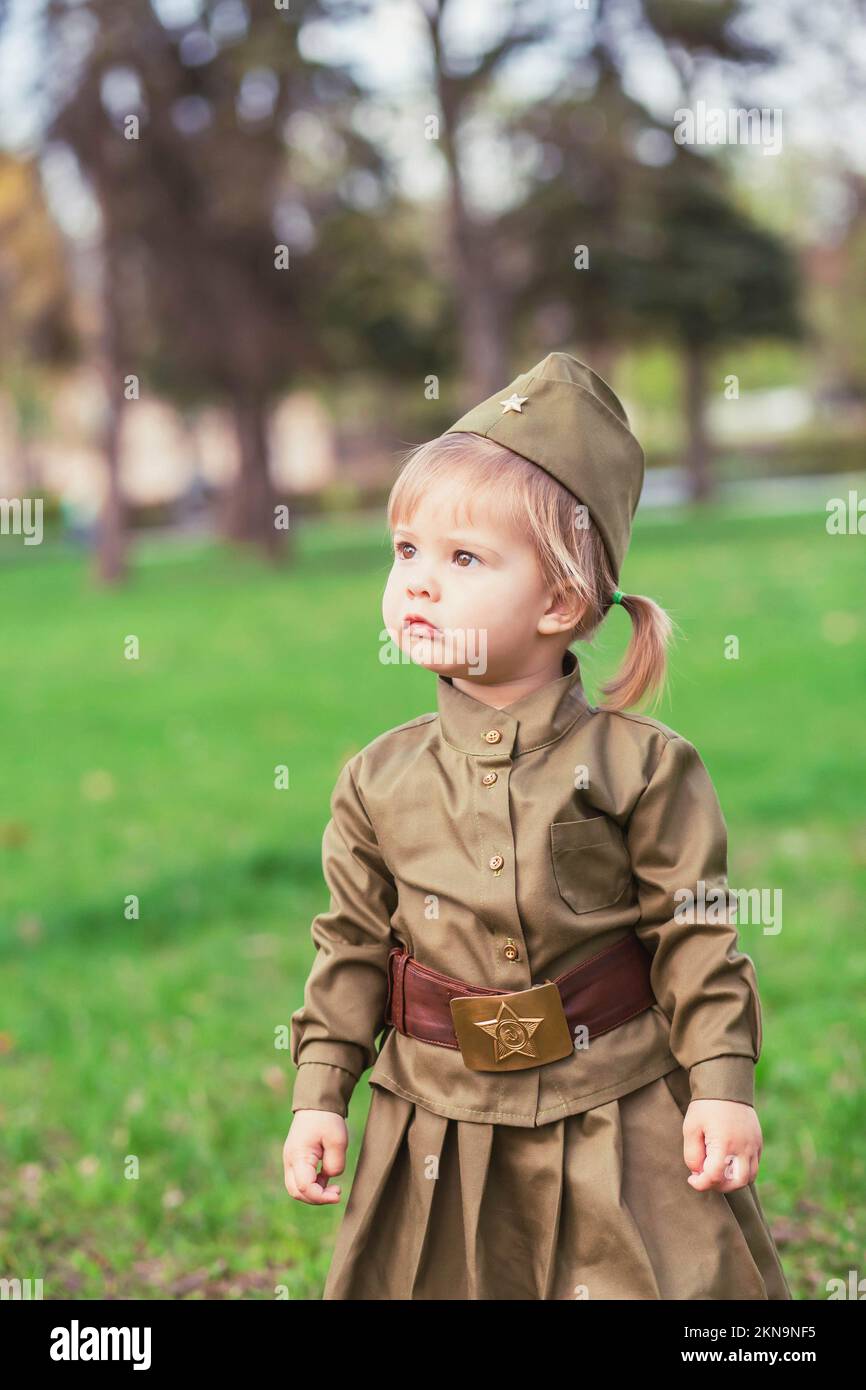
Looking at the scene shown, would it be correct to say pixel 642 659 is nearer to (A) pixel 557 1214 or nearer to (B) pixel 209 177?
(A) pixel 557 1214

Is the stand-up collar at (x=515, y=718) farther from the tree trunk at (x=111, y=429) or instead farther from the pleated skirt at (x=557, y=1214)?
the tree trunk at (x=111, y=429)

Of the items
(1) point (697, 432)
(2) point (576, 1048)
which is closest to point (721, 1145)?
(2) point (576, 1048)

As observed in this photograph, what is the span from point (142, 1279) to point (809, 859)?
3.41 m

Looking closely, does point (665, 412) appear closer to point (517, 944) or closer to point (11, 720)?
point (11, 720)

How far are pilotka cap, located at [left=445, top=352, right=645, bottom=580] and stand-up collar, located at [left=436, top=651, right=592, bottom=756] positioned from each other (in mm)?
204

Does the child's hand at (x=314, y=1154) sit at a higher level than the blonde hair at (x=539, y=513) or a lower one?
lower

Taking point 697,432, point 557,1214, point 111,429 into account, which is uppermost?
point 697,432

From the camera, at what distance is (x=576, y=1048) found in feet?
7.16

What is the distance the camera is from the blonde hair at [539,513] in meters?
2.12

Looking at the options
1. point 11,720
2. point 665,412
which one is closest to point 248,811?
point 11,720

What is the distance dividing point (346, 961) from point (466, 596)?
602 millimetres

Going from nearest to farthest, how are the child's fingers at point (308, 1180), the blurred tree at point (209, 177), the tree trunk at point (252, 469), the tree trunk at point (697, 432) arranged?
the child's fingers at point (308, 1180) < the blurred tree at point (209, 177) < the tree trunk at point (252, 469) < the tree trunk at point (697, 432)

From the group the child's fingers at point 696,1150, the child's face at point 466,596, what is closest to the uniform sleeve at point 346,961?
the child's face at point 466,596
